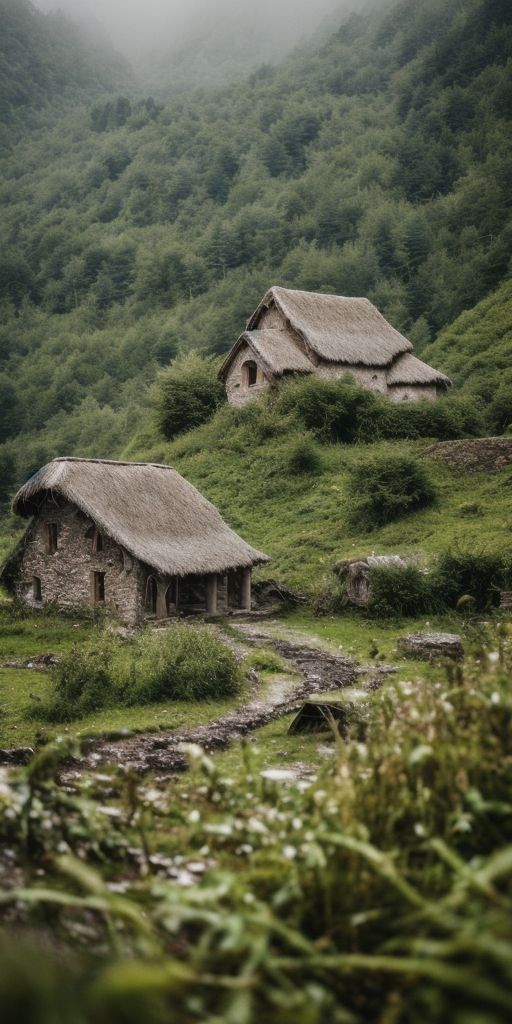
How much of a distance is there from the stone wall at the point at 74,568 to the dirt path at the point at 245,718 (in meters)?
3.24

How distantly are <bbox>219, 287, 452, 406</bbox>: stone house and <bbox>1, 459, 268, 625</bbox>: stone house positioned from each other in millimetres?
13840

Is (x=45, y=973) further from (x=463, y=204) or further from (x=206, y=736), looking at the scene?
(x=463, y=204)

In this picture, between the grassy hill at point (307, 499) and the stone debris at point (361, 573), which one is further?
the grassy hill at point (307, 499)

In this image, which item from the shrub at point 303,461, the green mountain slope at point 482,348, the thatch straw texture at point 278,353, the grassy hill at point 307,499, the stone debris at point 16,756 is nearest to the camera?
the stone debris at point 16,756

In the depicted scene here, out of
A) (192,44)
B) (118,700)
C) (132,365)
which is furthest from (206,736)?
(192,44)

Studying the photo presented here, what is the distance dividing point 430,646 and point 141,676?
5.57m

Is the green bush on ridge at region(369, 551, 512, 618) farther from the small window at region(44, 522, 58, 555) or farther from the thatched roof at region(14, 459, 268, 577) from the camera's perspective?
the small window at region(44, 522, 58, 555)

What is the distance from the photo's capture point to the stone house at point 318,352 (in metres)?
39.7

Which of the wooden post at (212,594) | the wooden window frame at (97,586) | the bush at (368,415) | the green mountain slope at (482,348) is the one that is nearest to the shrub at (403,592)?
the wooden post at (212,594)

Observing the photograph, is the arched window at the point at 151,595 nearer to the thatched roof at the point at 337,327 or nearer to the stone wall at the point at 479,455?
the stone wall at the point at 479,455

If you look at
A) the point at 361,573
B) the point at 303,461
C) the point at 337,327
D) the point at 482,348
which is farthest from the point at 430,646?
the point at 482,348

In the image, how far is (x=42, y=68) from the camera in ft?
441

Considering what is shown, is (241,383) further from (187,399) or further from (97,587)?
(97,587)

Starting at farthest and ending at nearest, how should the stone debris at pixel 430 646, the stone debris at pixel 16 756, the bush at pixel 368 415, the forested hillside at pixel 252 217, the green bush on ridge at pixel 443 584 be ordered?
the forested hillside at pixel 252 217
the bush at pixel 368 415
the green bush on ridge at pixel 443 584
the stone debris at pixel 430 646
the stone debris at pixel 16 756
